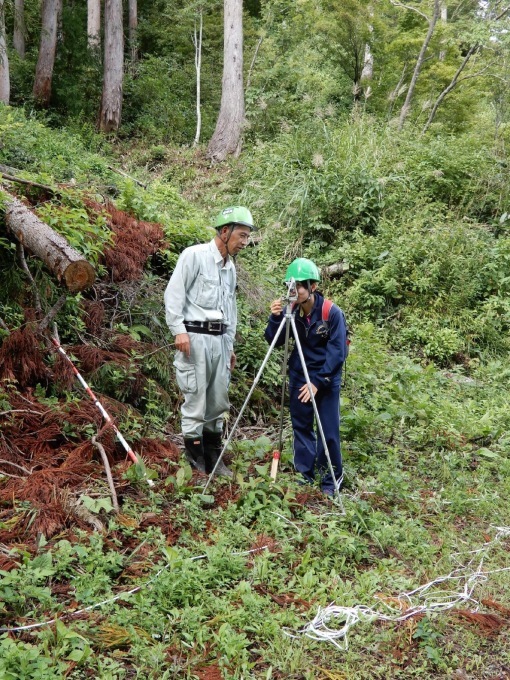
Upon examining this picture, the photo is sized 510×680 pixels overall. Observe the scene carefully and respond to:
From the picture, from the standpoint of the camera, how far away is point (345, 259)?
10367mm

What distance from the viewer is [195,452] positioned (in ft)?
17.5

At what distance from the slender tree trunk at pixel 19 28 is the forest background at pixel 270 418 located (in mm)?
4275

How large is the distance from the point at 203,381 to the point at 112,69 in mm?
13953

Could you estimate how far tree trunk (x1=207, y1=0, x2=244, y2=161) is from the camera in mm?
15875

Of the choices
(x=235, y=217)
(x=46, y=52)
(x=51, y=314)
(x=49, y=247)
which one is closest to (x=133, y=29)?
(x=46, y=52)

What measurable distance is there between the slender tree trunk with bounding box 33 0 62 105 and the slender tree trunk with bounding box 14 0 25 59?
2449 mm

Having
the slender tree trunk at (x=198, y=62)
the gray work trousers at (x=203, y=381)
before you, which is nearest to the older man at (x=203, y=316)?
the gray work trousers at (x=203, y=381)

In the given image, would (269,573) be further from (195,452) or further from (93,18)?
(93,18)

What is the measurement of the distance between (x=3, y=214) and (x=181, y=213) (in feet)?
11.7

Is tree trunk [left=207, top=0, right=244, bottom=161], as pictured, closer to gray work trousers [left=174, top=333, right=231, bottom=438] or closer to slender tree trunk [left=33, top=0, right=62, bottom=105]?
slender tree trunk [left=33, top=0, right=62, bottom=105]

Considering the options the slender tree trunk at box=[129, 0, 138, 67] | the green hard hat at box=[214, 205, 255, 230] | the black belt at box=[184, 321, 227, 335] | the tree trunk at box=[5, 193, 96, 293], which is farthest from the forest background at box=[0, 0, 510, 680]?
the slender tree trunk at box=[129, 0, 138, 67]

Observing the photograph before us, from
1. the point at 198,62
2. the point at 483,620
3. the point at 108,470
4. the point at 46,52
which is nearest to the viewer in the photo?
the point at 483,620

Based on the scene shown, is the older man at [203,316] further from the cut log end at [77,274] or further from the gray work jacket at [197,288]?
the cut log end at [77,274]

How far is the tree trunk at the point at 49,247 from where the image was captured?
5.11m
